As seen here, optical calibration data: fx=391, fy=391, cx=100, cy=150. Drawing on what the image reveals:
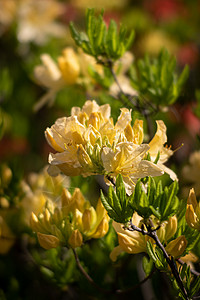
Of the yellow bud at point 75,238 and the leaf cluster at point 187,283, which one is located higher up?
the yellow bud at point 75,238

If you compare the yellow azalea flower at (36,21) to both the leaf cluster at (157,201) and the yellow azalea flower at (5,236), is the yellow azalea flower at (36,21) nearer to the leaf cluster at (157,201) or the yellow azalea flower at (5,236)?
the yellow azalea flower at (5,236)

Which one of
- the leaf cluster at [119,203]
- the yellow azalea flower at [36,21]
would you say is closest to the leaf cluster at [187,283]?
the leaf cluster at [119,203]

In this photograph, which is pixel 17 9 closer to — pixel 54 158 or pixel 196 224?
pixel 54 158

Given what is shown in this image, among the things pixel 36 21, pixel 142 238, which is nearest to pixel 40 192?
pixel 142 238

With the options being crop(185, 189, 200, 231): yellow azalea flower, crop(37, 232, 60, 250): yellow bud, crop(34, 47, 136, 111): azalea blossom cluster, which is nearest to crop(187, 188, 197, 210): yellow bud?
crop(185, 189, 200, 231): yellow azalea flower

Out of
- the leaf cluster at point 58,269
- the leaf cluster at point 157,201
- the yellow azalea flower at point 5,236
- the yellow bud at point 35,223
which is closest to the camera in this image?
the leaf cluster at point 157,201

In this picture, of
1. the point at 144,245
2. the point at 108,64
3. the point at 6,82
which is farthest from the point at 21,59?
the point at 144,245
